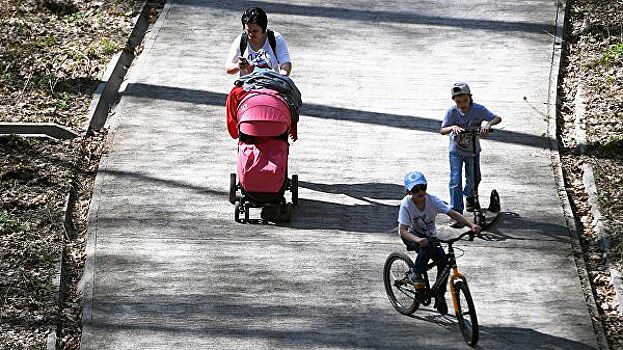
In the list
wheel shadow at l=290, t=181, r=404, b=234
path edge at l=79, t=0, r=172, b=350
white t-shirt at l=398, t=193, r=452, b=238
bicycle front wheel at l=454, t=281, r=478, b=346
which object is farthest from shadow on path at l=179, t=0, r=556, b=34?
bicycle front wheel at l=454, t=281, r=478, b=346

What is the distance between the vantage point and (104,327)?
10.0 meters

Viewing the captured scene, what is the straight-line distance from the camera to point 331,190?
12.6 meters

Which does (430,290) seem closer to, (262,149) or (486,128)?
(486,128)

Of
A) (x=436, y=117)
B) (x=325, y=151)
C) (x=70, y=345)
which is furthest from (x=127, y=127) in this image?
(x=70, y=345)

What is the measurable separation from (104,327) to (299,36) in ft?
25.7

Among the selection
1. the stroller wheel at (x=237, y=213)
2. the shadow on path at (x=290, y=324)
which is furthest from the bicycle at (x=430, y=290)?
the stroller wheel at (x=237, y=213)

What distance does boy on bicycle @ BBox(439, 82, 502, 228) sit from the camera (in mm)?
11383

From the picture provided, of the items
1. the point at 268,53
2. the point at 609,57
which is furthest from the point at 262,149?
the point at 609,57

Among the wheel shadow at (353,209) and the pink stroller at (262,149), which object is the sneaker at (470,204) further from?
the pink stroller at (262,149)

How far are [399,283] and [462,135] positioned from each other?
1970 millimetres

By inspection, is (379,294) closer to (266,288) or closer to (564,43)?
(266,288)

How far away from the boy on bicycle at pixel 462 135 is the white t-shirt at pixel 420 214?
147 centimetres

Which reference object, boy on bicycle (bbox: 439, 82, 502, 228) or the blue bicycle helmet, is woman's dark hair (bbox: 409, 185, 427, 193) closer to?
A: the blue bicycle helmet

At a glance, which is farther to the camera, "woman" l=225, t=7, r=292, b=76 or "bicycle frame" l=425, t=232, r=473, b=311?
"woman" l=225, t=7, r=292, b=76
